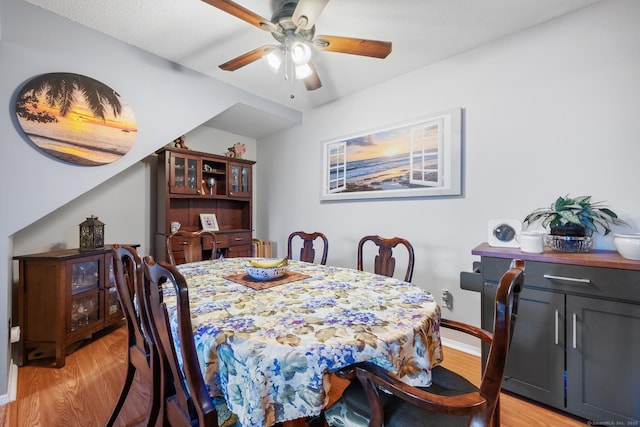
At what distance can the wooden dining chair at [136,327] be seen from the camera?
1080 millimetres

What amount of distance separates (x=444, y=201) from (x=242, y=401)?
2.13 m

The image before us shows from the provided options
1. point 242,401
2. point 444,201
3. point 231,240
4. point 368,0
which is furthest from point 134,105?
point 444,201

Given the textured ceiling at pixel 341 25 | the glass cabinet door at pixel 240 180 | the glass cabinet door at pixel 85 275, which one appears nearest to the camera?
the textured ceiling at pixel 341 25

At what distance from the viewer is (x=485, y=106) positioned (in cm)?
214

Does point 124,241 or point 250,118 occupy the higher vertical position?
point 250,118

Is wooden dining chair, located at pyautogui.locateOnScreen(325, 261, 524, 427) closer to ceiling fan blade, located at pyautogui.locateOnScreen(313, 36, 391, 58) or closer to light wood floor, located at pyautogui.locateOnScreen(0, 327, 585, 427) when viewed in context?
light wood floor, located at pyautogui.locateOnScreen(0, 327, 585, 427)

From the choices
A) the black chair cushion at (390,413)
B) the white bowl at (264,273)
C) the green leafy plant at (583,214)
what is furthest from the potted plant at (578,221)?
the white bowl at (264,273)

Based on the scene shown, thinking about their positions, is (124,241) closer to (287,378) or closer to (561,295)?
(287,378)

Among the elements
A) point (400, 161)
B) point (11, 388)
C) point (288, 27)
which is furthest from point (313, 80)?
point (11, 388)

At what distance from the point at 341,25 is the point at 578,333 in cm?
237

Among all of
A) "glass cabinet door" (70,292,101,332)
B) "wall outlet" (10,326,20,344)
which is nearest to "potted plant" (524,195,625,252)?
"glass cabinet door" (70,292,101,332)

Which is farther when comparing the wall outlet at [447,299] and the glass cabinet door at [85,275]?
the wall outlet at [447,299]

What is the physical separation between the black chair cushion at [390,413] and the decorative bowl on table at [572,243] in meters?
1.18

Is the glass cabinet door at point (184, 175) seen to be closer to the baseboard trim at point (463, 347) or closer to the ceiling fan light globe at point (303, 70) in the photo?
the ceiling fan light globe at point (303, 70)
